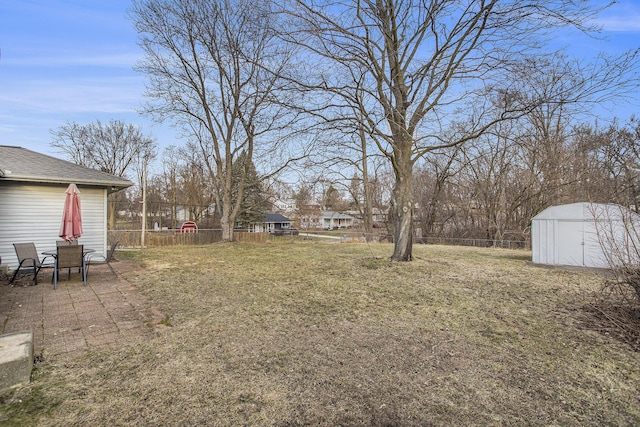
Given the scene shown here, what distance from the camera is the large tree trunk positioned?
8.43 m

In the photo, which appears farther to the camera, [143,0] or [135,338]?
[143,0]

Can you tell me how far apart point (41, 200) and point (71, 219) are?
320cm

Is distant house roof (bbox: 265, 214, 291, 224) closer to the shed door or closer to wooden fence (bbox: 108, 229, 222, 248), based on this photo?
wooden fence (bbox: 108, 229, 222, 248)

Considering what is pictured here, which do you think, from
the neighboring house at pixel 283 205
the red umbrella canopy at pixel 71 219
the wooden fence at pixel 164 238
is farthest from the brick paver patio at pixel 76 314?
the neighboring house at pixel 283 205

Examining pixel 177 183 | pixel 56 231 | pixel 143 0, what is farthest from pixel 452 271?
pixel 177 183

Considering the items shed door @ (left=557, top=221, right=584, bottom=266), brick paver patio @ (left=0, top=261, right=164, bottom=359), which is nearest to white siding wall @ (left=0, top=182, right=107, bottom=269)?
brick paver patio @ (left=0, top=261, right=164, bottom=359)

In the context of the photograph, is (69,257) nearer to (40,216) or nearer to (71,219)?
(71,219)

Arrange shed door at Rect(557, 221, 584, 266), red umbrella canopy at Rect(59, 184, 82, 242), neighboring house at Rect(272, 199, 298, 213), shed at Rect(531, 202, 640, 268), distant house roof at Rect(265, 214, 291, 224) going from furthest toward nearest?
distant house roof at Rect(265, 214, 291, 224) < neighboring house at Rect(272, 199, 298, 213) < shed door at Rect(557, 221, 584, 266) < shed at Rect(531, 202, 640, 268) < red umbrella canopy at Rect(59, 184, 82, 242)

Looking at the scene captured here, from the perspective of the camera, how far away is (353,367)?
281cm

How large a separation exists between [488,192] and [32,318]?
806 inches

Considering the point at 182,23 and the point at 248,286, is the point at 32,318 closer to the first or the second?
the point at 248,286

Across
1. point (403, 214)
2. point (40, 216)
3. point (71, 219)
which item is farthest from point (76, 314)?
point (403, 214)

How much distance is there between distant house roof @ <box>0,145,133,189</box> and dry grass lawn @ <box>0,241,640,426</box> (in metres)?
4.72

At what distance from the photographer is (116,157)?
27.7 metres
